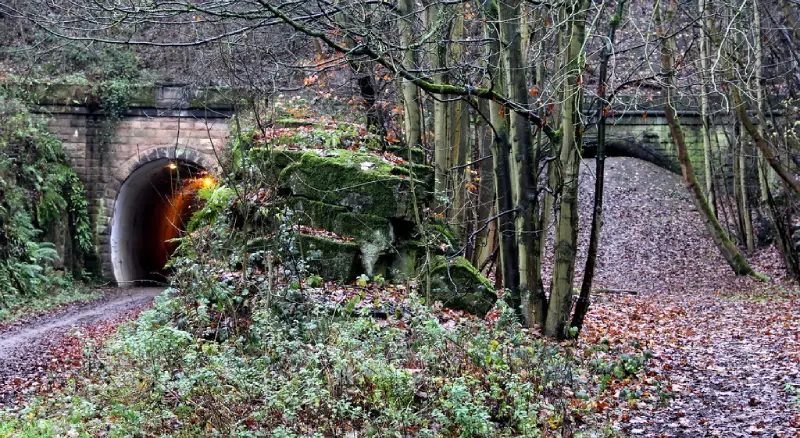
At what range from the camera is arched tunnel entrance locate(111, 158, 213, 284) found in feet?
67.1

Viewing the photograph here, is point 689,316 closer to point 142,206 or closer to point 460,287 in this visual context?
point 460,287

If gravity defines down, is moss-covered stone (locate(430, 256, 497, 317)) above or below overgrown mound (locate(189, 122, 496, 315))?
below

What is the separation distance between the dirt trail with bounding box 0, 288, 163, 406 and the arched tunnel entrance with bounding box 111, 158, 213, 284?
332cm

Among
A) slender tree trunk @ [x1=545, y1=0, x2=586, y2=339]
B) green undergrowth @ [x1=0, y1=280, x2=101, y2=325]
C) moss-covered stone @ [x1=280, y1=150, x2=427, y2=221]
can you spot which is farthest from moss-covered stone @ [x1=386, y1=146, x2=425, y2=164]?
green undergrowth @ [x1=0, y1=280, x2=101, y2=325]

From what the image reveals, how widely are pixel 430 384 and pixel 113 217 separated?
1697 cm

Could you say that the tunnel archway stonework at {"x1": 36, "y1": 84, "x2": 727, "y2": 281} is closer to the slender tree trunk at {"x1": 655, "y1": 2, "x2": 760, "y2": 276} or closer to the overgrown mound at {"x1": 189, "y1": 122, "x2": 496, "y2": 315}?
the overgrown mound at {"x1": 189, "y1": 122, "x2": 496, "y2": 315}

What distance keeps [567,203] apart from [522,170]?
2.08 feet

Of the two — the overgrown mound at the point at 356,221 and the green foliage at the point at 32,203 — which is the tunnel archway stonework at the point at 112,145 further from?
the overgrown mound at the point at 356,221

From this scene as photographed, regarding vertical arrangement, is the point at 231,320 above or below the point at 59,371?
above

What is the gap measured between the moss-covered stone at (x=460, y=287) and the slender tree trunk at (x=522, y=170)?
763mm

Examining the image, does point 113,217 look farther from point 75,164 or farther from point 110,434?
point 110,434

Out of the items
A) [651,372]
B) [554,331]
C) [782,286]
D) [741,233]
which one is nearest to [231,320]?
[554,331]

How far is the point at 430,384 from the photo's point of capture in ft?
18.1

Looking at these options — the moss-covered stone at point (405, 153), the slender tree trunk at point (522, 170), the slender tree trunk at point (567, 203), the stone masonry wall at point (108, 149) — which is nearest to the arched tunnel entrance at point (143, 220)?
the stone masonry wall at point (108, 149)
